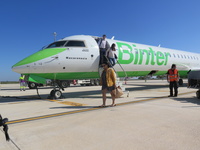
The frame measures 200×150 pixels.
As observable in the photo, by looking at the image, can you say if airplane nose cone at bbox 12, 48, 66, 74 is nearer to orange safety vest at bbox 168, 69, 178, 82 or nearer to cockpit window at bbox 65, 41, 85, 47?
cockpit window at bbox 65, 41, 85, 47

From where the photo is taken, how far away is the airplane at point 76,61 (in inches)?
283

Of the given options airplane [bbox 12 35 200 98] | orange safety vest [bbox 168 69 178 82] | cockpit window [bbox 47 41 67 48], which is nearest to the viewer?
airplane [bbox 12 35 200 98]

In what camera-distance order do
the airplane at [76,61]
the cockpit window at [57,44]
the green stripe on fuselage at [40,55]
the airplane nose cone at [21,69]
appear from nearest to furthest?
1. the airplane nose cone at [21,69]
2. the green stripe on fuselage at [40,55]
3. the airplane at [76,61]
4. the cockpit window at [57,44]

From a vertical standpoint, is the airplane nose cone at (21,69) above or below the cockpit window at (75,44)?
below

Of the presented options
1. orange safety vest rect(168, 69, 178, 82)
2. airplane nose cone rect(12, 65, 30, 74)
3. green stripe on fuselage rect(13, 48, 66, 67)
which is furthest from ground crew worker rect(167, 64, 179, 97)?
airplane nose cone rect(12, 65, 30, 74)

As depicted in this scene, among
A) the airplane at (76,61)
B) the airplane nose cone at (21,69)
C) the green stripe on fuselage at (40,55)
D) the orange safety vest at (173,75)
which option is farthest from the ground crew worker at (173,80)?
the airplane nose cone at (21,69)

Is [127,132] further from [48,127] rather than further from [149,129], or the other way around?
[48,127]

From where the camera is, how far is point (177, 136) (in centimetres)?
277

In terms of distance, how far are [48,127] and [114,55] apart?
637 cm

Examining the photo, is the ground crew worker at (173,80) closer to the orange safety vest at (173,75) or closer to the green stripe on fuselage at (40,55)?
the orange safety vest at (173,75)

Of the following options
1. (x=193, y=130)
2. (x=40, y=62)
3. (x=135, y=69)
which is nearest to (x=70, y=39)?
(x=40, y=62)

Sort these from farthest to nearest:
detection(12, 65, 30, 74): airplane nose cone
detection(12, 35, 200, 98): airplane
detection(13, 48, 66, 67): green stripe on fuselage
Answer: detection(12, 35, 200, 98): airplane
detection(13, 48, 66, 67): green stripe on fuselage
detection(12, 65, 30, 74): airplane nose cone

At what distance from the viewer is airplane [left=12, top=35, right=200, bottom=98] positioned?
7.19 metres

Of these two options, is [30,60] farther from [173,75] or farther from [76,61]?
[173,75]
